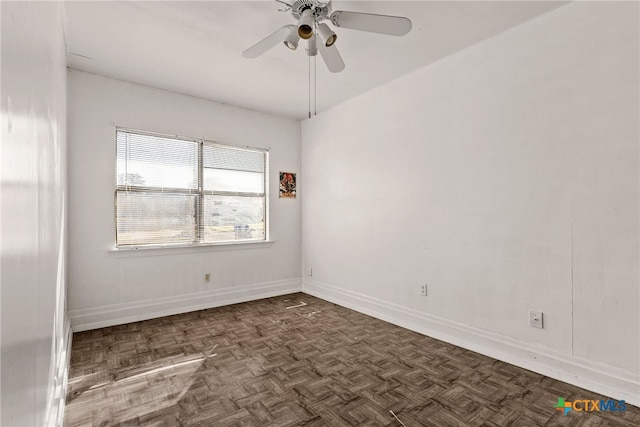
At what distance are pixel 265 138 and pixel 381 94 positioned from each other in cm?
179

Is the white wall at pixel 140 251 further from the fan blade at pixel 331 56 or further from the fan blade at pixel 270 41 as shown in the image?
the fan blade at pixel 331 56

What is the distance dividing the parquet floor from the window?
1.15 metres

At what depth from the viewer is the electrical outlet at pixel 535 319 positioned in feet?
8.15

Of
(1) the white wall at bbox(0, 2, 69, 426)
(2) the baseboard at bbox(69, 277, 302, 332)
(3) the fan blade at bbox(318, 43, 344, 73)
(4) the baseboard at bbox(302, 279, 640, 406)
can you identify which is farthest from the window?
(1) the white wall at bbox(0, 2, 69, 426)

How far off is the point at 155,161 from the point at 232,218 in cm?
118

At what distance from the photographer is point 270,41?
2.29 m

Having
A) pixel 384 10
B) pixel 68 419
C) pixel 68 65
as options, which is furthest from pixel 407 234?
pixel 68 65

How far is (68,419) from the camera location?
1.91 m

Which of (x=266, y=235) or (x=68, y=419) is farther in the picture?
(x=266, y=235)

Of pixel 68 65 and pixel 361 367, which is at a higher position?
pixel 68 65

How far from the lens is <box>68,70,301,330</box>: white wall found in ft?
11.0

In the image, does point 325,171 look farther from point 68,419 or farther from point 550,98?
point 68,419

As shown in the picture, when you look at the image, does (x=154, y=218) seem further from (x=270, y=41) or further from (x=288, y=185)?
(x=270, y=41)

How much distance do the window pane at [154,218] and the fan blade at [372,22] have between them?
2.83m
